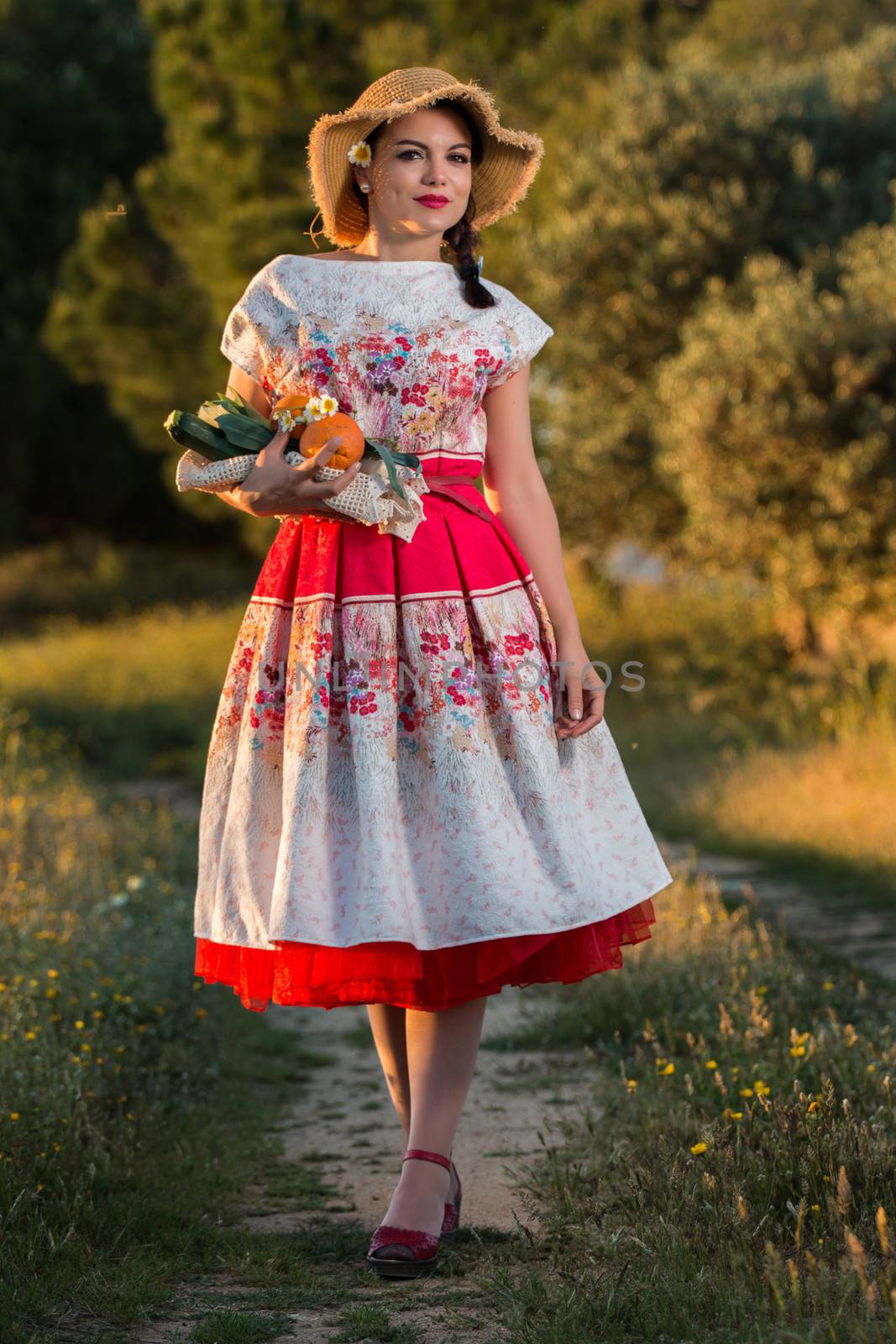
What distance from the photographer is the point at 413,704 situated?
2.94 meters

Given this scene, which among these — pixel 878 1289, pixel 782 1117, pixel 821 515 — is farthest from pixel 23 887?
pixel 821 515

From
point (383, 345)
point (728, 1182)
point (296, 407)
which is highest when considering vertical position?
point (383, 345)

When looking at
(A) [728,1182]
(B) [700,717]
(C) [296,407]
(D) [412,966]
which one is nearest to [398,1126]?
(D) [412,966]

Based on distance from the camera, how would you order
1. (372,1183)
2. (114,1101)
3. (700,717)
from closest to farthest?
(372,1183)
(114,1101)
(700,717)

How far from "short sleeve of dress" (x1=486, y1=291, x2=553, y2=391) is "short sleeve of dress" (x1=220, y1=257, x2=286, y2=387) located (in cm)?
44

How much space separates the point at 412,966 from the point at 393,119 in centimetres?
166

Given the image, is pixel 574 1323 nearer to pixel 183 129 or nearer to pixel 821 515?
pixel 821 515

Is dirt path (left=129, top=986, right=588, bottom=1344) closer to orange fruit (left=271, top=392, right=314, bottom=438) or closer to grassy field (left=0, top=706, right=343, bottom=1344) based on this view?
grassy field (left=0, top=706, right=343, bottom=1344)

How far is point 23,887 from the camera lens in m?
5.21

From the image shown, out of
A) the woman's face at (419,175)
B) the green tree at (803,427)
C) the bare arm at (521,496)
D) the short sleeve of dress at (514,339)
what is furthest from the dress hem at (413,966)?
the green tree at (803,427)

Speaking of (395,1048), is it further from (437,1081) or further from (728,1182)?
(728,1182)

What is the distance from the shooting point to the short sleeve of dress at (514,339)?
3115mm

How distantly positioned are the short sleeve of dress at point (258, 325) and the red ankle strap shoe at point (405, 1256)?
5.44ft

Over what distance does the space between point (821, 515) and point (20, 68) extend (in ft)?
61.5
